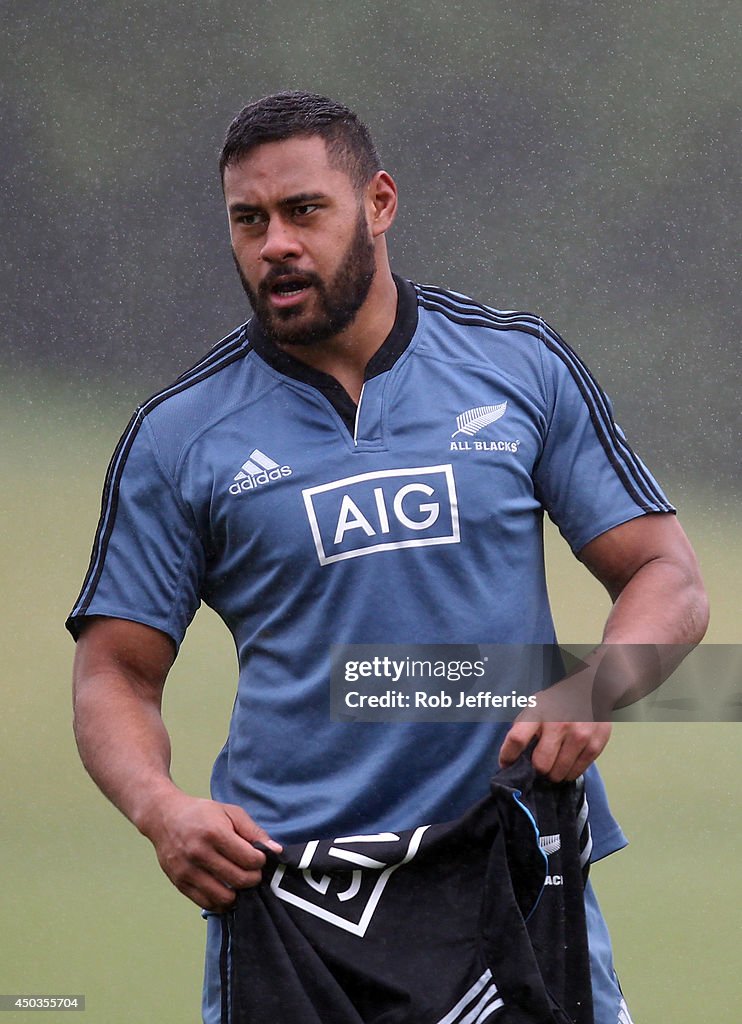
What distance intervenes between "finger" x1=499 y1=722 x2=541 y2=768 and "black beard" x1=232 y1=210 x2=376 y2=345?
49 cm

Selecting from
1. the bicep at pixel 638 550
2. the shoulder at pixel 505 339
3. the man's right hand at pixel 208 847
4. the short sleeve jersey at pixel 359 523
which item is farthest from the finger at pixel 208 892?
the shoulder at pixel 505 339

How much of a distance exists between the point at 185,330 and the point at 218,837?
2134mm

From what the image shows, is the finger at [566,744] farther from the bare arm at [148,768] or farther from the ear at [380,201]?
the ear at [380,201]

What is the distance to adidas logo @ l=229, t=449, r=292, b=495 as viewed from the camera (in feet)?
5.52

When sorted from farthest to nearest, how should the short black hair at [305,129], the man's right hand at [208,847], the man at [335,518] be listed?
the short black hair at [305,129] < the man at [335,518] < the man's right hand at [208,847]

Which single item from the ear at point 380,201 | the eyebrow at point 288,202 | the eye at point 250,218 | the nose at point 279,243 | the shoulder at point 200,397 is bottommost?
the shoulder at point 200,397

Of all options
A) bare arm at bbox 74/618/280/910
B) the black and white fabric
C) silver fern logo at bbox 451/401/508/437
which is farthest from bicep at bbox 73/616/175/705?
silver fern logo at bbox 451/401/508/437

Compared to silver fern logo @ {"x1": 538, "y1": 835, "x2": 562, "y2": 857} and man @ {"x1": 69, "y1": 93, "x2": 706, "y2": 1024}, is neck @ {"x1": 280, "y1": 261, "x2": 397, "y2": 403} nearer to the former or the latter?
man @ {"x1": 69, "y1": 93, "x2": 706, "y2": 1024}

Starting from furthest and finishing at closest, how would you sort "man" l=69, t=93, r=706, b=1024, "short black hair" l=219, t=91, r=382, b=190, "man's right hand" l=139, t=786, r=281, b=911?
"short black hair" l=219, t=91, r=382, b=190
"man" l=69, t=93, r=706, b=1024
"man's right hand" l=139, t=786, r=281, b=911

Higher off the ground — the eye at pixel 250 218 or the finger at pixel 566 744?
the eye at pixel 250 218

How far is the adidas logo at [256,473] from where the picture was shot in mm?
1682

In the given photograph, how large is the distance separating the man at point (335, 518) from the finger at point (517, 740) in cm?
5

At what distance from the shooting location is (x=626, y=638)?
62.8 inches

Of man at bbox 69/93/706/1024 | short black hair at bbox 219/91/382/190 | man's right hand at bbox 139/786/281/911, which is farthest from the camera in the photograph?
short black hair at bbox 219/91/382/190
